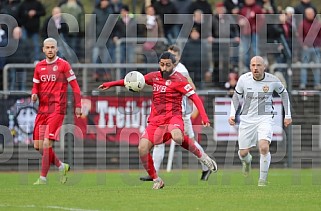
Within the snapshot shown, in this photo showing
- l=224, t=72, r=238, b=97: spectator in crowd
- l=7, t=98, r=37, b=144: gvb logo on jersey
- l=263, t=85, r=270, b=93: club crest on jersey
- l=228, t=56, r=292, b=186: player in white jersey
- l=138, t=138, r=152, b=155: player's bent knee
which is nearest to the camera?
l=138, t=138, r=152, b=155: player's bent knee

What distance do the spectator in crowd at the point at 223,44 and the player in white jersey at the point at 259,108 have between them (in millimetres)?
7194

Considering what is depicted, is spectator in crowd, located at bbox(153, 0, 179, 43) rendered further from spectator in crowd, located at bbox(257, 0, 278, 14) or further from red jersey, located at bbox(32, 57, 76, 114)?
red jersey, located at bbox(32, 57, 76, 114)

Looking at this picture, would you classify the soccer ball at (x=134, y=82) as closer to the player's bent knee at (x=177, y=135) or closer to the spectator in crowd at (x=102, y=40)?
the player's bent knee at (x=177, y=135)

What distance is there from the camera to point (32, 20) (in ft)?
74.5

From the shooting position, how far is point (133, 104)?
75.8 ft

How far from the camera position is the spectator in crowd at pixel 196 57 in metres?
23.4

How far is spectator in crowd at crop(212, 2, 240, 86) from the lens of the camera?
23141 mm

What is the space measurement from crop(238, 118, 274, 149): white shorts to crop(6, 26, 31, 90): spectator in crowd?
8.29 m

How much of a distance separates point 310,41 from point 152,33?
3.97 meters

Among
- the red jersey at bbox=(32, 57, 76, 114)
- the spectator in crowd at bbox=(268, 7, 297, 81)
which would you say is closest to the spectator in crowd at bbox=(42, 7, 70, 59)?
the spectator in crowd at bbox=(268, 7, 297, 81)

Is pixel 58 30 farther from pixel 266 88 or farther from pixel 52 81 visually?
pixel 266 88

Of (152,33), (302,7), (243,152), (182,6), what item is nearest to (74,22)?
(152,33)

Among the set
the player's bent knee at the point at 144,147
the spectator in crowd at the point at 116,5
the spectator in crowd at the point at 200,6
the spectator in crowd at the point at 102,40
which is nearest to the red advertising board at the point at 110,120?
the spectator in crowd at the point at 102,40

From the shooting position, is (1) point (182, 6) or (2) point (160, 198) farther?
(1) point (182, 6)
